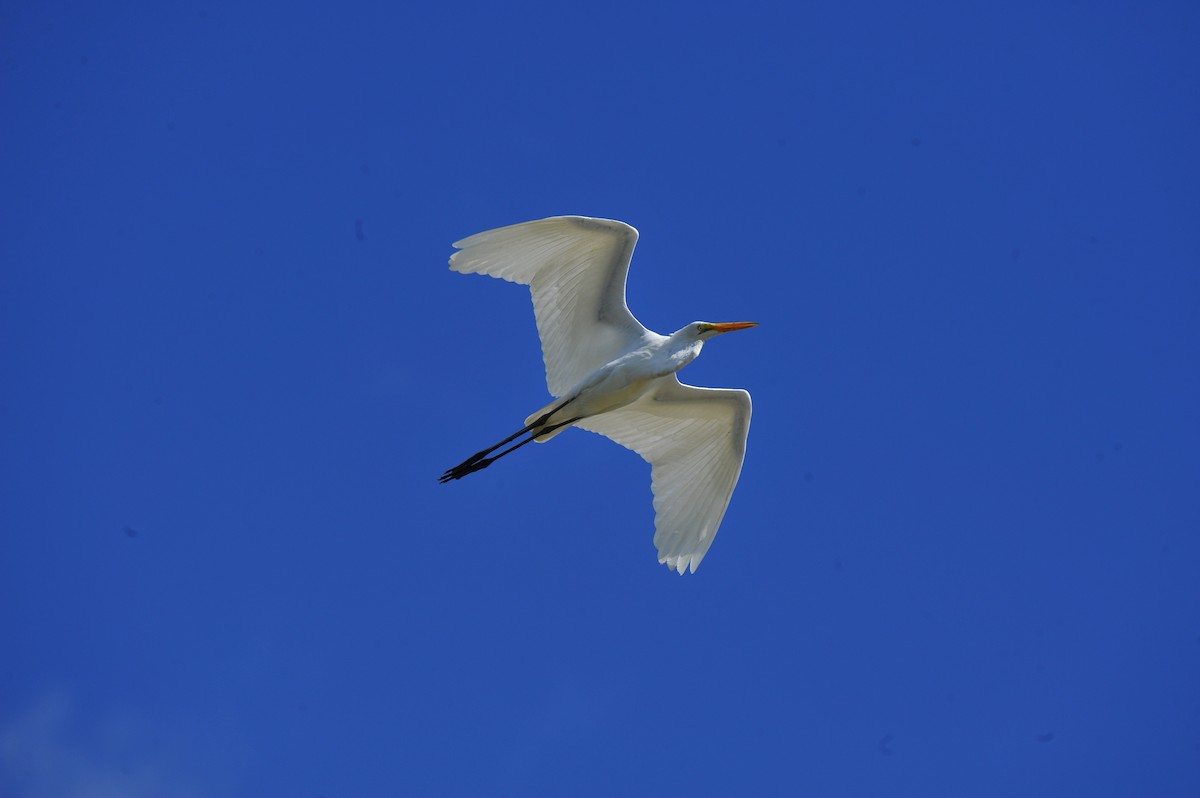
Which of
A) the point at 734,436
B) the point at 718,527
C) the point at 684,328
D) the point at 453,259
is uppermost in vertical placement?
the point at 453,259

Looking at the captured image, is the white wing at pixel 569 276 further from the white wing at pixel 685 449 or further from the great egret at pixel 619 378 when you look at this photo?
the white wing at pixel 685 449

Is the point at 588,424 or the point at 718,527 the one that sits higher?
the point at 588,424

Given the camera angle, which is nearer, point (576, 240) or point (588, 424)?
point (576, 240)

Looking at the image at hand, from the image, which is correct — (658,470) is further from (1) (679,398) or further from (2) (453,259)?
(2) (453,259)

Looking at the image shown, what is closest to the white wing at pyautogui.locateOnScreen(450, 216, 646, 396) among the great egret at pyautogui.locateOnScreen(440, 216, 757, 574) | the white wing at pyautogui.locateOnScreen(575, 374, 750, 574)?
the great egret at pyautogui.locateOnScreen(440, 216, 757, 574)

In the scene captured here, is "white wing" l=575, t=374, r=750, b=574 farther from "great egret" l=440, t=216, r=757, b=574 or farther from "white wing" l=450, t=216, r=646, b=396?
"white wing" l=450, t=216, r=646, b=396

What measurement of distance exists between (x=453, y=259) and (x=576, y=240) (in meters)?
1.03

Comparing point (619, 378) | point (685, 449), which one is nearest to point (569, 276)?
point (619, 378)

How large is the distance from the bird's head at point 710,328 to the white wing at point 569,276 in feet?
1.58

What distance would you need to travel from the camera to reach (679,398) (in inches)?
444

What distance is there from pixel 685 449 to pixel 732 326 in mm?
1190

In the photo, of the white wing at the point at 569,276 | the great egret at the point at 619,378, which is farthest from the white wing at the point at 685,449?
the white wing at the point at 569,276

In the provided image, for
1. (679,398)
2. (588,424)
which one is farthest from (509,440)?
(679,398)

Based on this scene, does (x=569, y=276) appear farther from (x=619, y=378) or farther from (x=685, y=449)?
(x=685, y=449)
